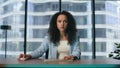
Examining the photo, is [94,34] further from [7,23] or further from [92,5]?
[7,23]

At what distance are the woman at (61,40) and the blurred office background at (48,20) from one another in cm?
399

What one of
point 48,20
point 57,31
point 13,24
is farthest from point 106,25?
point 57,31

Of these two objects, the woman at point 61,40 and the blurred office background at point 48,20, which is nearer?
the woman at point 61,40

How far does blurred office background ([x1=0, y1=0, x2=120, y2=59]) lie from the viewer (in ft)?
21.1

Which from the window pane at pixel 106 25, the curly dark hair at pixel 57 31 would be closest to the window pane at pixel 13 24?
the window pane at pixel 106 25

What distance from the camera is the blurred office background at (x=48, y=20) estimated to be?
6434mm

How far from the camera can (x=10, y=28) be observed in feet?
20.8

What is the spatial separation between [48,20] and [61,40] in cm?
406

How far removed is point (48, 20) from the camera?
21.0 ft

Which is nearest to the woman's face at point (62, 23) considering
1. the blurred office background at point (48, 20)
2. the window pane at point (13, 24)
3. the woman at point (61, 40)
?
the woman at point (61, 40)

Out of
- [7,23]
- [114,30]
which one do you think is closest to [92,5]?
[114,30]

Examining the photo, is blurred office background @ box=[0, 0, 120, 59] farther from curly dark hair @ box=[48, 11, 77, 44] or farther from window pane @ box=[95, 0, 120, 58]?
curly dark hair @ box=[48, 11, 77, 44]

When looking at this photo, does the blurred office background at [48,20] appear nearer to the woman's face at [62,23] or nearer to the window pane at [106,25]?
the window pane at [106,25]

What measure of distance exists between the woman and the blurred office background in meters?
3.99
